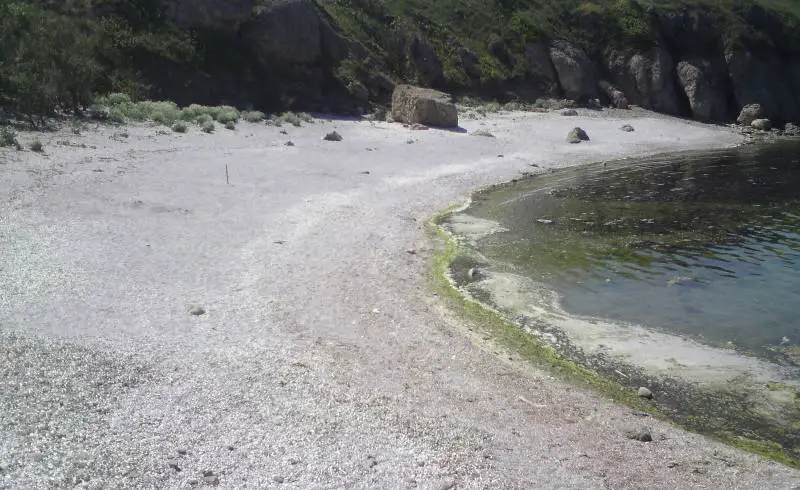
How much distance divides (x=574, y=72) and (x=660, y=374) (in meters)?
45.2

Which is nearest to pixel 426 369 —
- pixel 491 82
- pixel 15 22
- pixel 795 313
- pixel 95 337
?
pixel 95 337

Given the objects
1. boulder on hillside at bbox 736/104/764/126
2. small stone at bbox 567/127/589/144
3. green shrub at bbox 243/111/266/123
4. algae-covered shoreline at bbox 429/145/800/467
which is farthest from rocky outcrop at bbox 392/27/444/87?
algae-covered shoreline at bbox 429/145/800/467

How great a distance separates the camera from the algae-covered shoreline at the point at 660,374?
27.5 ft

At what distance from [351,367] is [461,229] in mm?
9622

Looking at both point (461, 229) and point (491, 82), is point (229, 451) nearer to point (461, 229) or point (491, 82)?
point (461, 229)

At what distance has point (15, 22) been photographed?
29.1m

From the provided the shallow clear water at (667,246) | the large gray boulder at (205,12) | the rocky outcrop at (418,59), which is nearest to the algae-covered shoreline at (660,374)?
the shallow clear water at (667,246)

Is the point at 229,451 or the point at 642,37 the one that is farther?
the point at 642,37

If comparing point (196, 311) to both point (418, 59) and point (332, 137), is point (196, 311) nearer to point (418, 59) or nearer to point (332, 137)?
point (332, 137)

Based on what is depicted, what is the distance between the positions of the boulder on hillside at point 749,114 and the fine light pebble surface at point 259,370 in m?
43.6

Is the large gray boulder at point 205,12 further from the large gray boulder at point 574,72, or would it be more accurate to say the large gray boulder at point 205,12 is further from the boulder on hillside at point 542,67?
the large gray boulder at point 574,72

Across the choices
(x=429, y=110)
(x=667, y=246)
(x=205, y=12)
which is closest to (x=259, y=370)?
(x=667, y=246)

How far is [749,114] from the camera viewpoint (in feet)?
166

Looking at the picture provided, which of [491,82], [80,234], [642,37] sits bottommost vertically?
[80,234]
